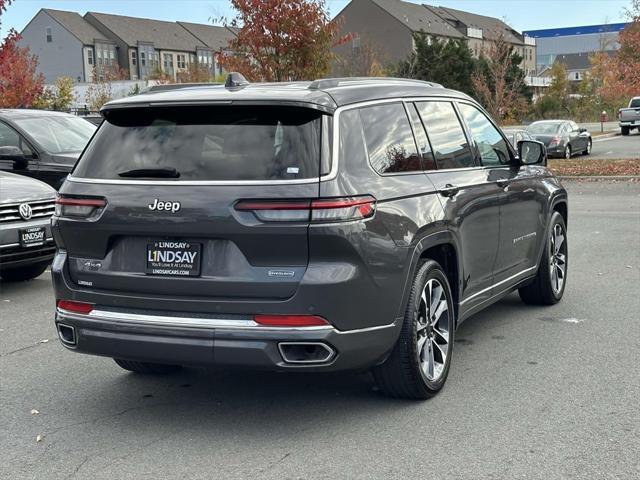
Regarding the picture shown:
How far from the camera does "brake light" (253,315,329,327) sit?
4.31m

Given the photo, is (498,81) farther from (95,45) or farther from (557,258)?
(95,45)

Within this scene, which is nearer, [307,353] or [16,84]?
[307,353]

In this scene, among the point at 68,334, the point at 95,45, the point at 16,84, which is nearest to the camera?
the point at 68,334

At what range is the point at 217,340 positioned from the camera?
14.3 feet

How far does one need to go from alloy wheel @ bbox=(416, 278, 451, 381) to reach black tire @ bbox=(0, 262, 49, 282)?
18.5 feet

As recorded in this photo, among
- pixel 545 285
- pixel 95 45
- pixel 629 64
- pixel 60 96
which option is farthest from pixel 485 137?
pixel 95 45

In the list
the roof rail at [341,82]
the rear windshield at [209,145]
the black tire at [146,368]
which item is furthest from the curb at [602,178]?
the rear windshield at [209,145]

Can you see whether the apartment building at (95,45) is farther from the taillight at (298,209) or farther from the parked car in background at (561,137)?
the taillight at (298,209)

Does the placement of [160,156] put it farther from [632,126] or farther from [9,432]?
[632,126]

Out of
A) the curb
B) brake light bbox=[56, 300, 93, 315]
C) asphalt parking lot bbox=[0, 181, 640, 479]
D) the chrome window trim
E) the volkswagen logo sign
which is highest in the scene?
the chrome window trim

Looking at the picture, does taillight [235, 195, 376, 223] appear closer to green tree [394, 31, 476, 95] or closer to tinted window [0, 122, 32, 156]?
tinted window [0, 122, 32, 156]

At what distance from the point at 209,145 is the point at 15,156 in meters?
Result: 7.05

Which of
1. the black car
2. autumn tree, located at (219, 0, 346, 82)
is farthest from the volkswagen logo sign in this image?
autumn tree, located at (219, 0, 346, 82)

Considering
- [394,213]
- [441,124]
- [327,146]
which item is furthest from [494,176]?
[327,146]
